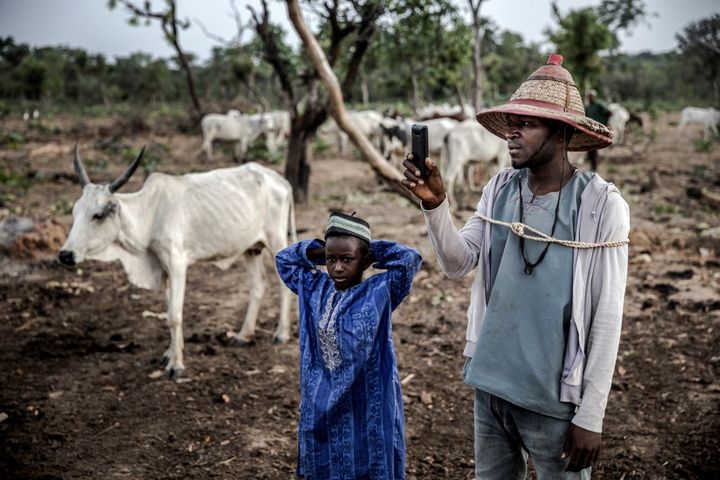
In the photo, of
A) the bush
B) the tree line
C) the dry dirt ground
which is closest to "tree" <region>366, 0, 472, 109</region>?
the tree line

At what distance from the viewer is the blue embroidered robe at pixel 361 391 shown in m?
2.33

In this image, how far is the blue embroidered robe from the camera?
2326 mm

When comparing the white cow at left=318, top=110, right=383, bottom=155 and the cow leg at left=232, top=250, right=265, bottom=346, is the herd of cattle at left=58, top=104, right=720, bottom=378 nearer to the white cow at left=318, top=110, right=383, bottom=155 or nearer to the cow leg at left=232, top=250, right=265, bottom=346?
the cow leg at left=232, top=250, right=265, bottom=346

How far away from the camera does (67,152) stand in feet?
57.6

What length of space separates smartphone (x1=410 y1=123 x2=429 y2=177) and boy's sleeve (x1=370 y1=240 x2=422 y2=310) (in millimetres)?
477

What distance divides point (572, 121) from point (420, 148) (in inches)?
19.6

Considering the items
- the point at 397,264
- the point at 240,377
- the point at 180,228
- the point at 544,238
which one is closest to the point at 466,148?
the point at 180,228

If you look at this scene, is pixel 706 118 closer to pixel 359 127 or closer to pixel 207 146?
pixel 359 127

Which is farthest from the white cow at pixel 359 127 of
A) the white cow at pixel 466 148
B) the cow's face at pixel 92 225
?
the cow's face at pixel 92 225

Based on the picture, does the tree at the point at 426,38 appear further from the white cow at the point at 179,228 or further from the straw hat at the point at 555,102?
the straw hat at the point at 555,102

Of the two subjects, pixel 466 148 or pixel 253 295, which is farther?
pixel 466 148

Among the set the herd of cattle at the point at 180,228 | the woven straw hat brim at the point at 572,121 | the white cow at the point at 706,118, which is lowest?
the herd of cattle at the point at 180,228

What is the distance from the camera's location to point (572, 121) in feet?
6.14

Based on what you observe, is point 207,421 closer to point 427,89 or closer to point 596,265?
point 596,265
